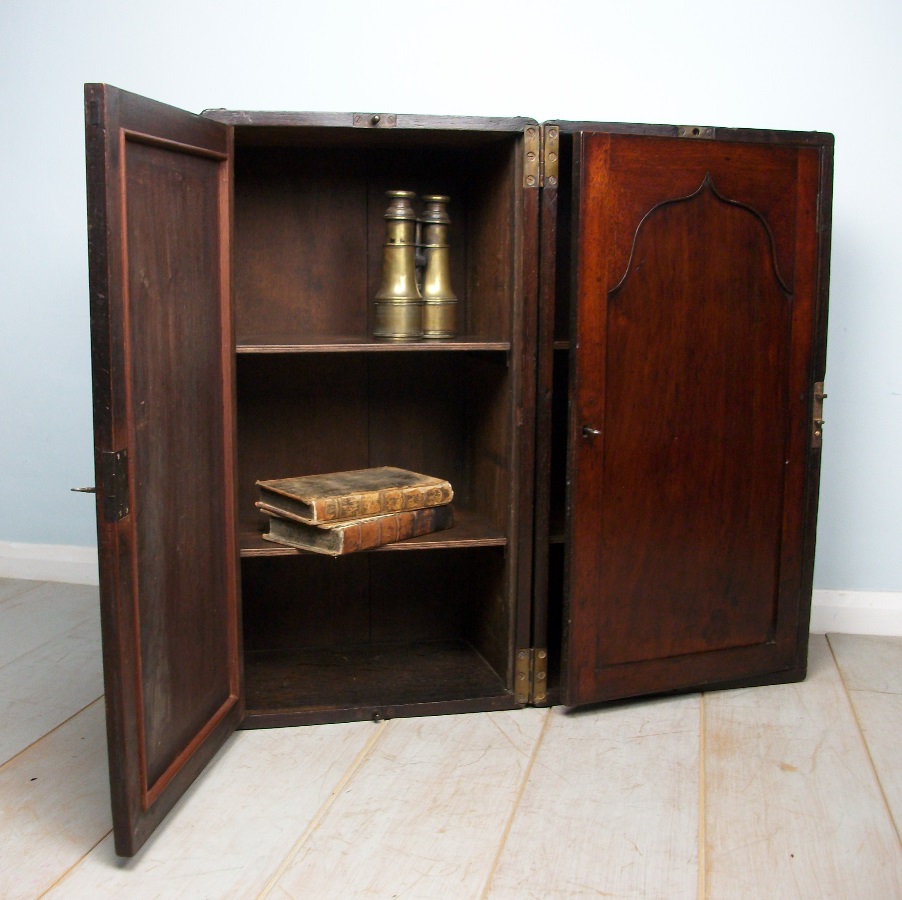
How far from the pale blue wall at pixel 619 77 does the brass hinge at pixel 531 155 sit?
27.4 inches

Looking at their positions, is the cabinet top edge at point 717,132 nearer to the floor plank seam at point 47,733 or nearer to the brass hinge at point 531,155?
the brass hinge at point 531,155

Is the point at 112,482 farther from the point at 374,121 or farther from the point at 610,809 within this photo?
the point at 610,809

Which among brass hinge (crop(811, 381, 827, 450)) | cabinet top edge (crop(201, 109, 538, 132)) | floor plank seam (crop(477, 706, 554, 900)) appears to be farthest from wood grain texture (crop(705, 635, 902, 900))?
cabinet top edge (crop(201, 109, 538, 132))

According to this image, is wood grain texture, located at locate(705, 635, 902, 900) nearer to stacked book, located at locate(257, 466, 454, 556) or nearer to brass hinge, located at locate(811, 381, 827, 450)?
brass hinge, located at locate(811, 381, 827, 450)

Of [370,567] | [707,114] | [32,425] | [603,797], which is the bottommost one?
[603,797]

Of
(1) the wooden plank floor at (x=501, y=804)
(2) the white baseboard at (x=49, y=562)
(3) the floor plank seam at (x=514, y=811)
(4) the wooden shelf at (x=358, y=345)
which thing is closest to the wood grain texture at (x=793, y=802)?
(1) the wooden plank floor at (x=501, y=804)

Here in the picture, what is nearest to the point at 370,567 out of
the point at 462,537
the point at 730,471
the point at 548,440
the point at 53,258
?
the point at 462,537

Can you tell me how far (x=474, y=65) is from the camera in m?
2.91

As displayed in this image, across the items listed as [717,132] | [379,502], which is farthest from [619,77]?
[379,502]

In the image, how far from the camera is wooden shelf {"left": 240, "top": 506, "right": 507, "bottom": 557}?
92.3 inches

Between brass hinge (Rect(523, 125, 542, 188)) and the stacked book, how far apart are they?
718 mm

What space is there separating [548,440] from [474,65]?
1.16 metres

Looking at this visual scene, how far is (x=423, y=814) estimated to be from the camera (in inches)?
79.0

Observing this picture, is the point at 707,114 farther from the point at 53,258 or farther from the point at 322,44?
the point at 53,258
